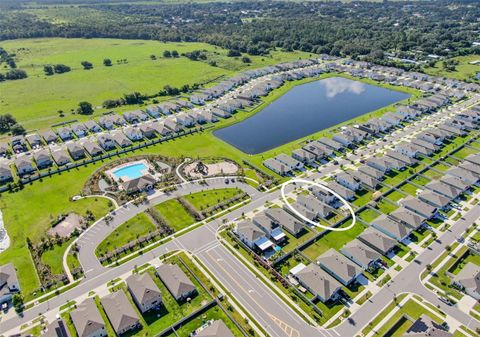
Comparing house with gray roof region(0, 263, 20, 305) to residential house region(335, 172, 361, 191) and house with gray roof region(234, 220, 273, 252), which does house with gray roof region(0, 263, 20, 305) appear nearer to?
house with gray roof region(234, 220, 273, 252)

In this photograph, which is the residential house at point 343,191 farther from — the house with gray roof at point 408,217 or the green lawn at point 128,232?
the green lawn at point 128,232

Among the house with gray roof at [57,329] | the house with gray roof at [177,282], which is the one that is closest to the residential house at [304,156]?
the house with gray roof at [177,282]

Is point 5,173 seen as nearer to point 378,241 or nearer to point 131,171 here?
point 131,171

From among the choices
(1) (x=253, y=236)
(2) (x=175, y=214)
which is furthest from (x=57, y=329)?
(1) (x=253, y=236)

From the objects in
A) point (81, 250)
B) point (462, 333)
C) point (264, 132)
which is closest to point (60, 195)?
point (81, 250)

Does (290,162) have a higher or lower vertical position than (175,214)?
higher
